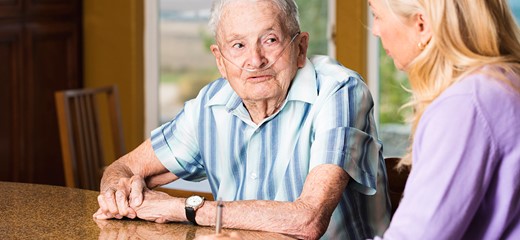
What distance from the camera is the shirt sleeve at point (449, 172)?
1549 mm

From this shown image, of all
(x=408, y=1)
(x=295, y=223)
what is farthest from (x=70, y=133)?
(x=408, y=1)

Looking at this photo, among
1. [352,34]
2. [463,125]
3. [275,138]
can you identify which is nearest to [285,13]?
[275,138]

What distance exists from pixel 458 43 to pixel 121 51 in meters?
4.01

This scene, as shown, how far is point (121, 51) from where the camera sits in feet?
17.9

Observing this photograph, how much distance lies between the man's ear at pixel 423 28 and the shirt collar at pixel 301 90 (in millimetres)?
648

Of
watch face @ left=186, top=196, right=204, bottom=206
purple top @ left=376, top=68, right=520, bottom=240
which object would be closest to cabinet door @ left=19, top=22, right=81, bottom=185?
watch face @ left=186, top=196, right=204, bottom=206

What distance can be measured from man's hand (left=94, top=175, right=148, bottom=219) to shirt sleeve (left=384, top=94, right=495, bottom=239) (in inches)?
30.0

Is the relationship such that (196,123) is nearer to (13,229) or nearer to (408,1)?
(13,229)

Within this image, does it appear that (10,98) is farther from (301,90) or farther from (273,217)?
(273,217)

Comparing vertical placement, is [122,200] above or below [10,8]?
below

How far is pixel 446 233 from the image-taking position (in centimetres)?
158

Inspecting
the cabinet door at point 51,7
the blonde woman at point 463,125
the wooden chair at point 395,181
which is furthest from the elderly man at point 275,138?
the cabinet door at point 51,7

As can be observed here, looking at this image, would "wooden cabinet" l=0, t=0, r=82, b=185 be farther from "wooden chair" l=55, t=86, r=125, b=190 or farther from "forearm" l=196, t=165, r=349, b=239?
"forearm" l=196, t=165, r=349, b=239

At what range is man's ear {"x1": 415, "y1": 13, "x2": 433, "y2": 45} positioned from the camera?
1671 mm
